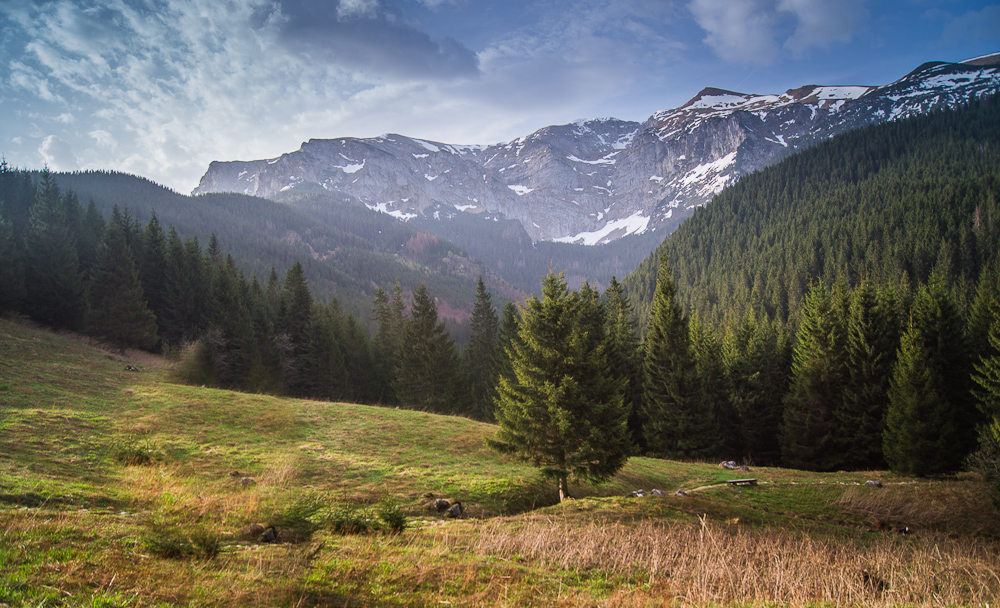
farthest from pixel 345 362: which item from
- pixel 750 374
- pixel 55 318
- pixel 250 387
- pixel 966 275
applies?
pixel 966 275

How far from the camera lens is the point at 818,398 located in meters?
31.9

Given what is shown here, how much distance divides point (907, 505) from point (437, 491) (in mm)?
16664

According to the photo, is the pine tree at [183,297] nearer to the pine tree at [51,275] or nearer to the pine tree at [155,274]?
the pine tree at [155,274]

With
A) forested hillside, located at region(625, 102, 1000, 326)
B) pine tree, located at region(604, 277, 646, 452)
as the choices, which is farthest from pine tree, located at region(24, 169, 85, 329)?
forested hillside, located at region(625, 102, 1000, 326)

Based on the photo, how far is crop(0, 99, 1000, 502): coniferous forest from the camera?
16.3 meters

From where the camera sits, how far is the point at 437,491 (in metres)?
14.6

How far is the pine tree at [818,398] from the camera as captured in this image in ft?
103

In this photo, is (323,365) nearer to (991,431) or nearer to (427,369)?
(427,369)

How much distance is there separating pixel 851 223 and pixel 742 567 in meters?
116

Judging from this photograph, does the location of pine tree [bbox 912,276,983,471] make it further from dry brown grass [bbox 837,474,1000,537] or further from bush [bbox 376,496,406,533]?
bush [bbox 376,496,406,533]

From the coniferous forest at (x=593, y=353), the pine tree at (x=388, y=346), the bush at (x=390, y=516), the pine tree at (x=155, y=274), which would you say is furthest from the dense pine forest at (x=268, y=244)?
the bush at (x=390, y=516)

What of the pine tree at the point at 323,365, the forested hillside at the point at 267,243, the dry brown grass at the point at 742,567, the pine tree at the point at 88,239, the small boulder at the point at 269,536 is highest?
the forested hillside at the point at 267,243

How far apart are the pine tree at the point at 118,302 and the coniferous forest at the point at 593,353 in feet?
0.45

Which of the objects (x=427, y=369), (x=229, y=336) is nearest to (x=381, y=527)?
(x=427, y=369)
